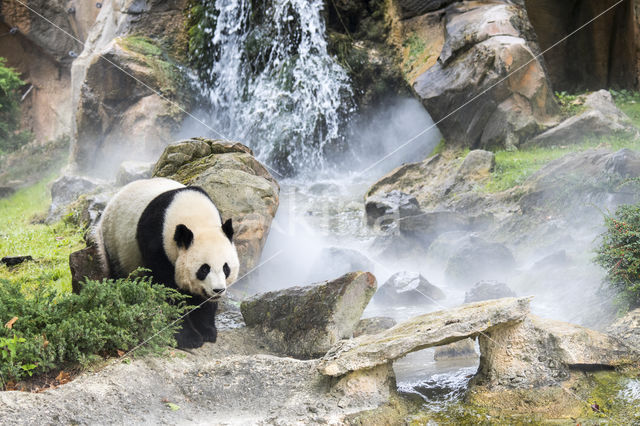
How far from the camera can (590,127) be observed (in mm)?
11867

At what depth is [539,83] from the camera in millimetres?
12422

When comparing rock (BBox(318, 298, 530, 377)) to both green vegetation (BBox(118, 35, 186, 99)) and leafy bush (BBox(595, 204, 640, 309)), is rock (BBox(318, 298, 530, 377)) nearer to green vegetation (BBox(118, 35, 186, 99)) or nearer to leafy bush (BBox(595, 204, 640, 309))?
leafy bush (BBox(595, 204, 640, 309))

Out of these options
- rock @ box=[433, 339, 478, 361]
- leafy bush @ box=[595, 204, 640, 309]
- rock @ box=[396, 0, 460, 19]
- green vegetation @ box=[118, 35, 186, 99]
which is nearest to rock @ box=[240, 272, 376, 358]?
rock @ box=[433, 339, 478, 361]

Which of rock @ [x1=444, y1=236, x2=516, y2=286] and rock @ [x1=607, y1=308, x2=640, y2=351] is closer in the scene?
rock @ [x1=607, y1=308, x2=640, y2=351]

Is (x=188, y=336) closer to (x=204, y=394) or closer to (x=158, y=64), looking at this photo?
(x=204, y=394)

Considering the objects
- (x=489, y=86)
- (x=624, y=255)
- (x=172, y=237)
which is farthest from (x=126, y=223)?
(x=489, y=86)

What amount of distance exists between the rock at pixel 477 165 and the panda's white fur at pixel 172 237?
7252mm

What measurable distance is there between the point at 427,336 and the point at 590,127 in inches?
379

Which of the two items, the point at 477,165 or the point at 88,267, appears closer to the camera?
the point at 88,267

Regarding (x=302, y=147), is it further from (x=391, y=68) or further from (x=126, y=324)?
(x=126, y=324)

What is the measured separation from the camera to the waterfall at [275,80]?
14461mm

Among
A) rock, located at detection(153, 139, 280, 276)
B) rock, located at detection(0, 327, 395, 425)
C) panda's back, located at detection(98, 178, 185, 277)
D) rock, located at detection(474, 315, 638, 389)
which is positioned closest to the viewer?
rock, located at detection(0, 327, 395, 425)

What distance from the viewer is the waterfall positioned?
1446 centimetres

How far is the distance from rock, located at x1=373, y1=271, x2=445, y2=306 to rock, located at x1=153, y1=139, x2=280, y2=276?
1.86 meters
